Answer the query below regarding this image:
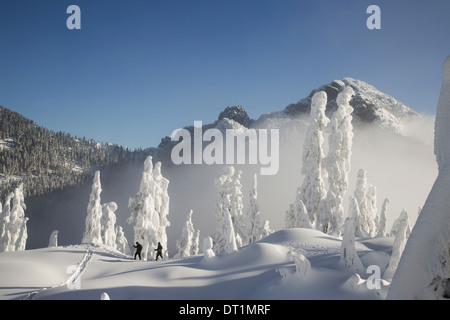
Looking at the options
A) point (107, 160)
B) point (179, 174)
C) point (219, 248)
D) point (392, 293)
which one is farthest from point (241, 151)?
point (392, 293)

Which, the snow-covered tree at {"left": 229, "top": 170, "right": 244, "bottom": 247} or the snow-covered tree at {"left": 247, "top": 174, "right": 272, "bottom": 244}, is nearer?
the snow-covered tree at {"left": 229, "top": 170, "right": 244, "bottom": 247}

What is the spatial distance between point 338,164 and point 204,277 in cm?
1957

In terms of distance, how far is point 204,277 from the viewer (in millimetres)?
13781

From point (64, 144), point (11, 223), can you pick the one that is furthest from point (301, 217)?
point (64, 144)

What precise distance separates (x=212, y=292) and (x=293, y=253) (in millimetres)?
3548

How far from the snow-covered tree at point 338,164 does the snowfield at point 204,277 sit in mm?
8747

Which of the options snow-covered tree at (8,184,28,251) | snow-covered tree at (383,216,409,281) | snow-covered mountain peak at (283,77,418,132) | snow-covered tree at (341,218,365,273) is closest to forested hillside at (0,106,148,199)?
snow-covered tree at (8,184,28,251)

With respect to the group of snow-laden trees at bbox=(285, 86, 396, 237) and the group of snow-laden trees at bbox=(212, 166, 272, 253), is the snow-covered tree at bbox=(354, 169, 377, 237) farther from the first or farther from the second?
the group of snow-laden trees at bbox=(212, 166, 272, 253)

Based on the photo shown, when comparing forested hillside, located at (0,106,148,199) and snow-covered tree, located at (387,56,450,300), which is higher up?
forested hillside, located at (0,106,148,199)

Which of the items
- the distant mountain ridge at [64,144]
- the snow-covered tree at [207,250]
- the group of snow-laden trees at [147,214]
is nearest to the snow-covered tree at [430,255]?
the snow-covered tree at [207,250]

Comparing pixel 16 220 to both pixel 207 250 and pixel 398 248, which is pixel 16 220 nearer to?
pixel 207 250

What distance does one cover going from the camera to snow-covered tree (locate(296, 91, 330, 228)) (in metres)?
28.8

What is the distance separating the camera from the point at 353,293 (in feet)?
32.4

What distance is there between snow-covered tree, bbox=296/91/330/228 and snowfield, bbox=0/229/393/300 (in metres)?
9.94
